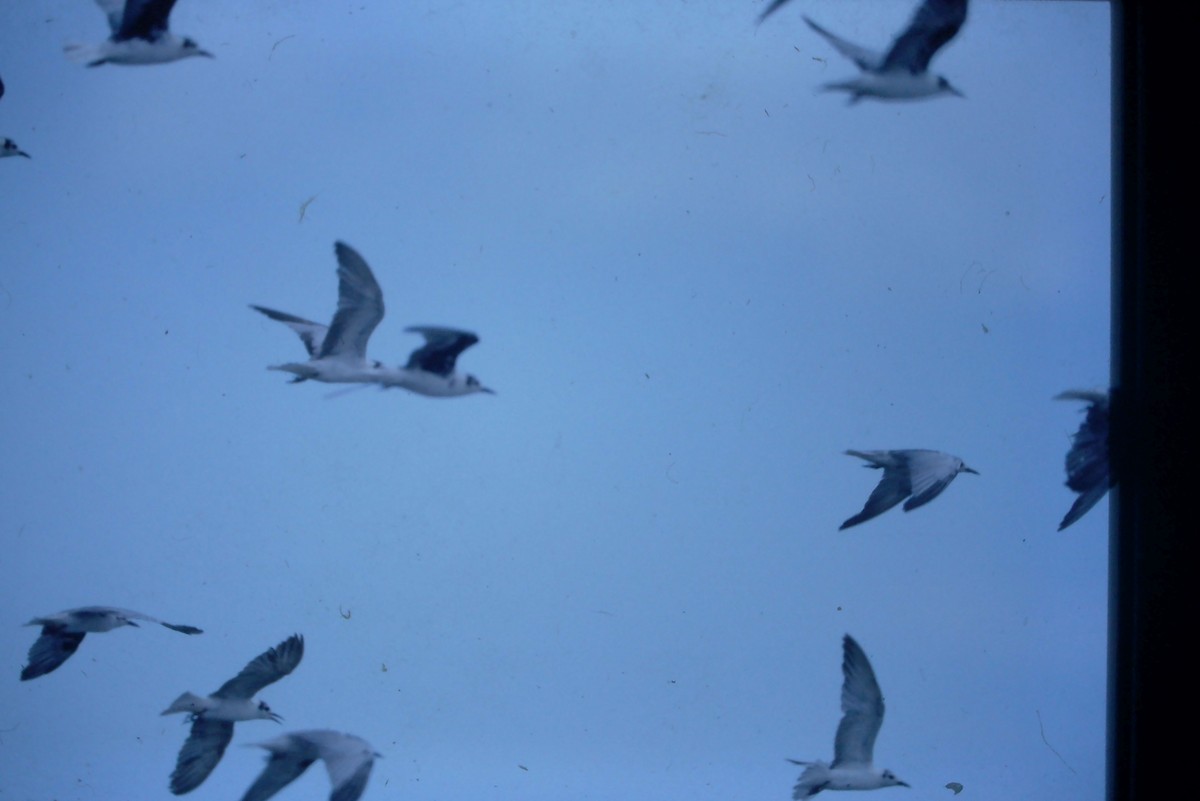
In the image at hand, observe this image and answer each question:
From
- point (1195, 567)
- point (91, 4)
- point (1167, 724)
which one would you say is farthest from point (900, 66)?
point (91, 4)

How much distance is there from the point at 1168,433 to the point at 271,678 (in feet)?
3.48

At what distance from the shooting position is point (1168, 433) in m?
1.02

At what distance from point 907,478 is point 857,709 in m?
0.27

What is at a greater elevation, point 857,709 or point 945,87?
point 945,87

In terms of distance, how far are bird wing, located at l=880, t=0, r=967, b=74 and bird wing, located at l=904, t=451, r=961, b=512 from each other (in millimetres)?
452

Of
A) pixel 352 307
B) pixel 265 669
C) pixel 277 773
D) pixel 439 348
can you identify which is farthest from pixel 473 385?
pixel 277 773

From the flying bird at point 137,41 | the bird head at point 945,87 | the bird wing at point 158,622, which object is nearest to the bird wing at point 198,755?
the bird wing at point 158,622

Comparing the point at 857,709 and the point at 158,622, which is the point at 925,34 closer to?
the point at 857,709

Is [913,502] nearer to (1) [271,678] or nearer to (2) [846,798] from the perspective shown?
(2) [846,798]

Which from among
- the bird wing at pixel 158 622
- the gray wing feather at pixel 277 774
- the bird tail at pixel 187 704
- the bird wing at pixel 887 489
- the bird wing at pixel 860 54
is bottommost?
the gray wing feather at pixel 277 774

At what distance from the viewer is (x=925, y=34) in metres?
1.05

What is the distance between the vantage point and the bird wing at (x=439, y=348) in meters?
1.02

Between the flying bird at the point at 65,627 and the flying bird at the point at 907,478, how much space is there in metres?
0.86

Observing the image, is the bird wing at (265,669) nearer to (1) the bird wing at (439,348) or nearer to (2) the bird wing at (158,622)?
(2) the bird wing at (158,622)
